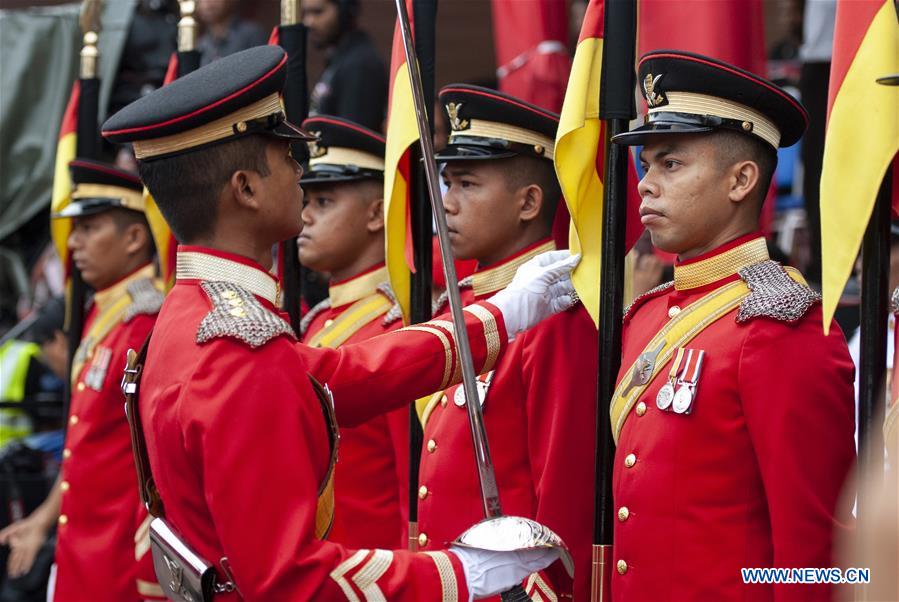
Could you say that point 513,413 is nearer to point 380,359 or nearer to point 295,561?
point 380,359

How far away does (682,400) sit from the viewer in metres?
3.39

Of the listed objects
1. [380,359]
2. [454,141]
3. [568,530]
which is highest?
[454,141]

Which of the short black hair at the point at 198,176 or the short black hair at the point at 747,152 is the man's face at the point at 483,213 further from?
the short black hair at the point at 198,176

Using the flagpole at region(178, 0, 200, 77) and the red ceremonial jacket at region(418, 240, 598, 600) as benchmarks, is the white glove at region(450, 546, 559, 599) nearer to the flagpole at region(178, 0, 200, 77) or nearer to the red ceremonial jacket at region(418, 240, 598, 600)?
the red ceremonial jacket at region(418, 240, 598, 600)

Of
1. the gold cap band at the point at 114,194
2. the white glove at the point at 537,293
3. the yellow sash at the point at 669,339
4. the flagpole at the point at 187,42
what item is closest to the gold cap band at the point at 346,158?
the flagpole at the point at 187,42

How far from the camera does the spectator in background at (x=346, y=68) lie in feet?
25.3

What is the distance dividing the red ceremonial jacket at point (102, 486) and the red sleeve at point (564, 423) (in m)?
2.48

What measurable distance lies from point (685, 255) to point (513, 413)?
75cm

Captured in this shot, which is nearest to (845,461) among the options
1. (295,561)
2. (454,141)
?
(295,561)

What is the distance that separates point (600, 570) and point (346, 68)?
470 cm

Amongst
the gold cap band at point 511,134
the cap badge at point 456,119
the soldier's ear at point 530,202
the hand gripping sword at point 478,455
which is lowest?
the hand gripping sword at point 478,455

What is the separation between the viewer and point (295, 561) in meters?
2.78

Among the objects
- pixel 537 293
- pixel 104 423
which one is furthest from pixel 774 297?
pixel 104 423

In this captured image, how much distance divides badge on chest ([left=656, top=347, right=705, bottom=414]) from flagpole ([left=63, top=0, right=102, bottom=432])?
381 cm
